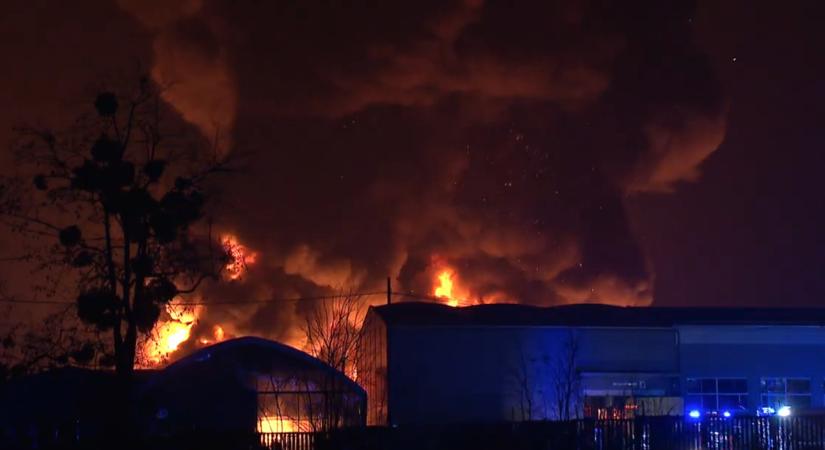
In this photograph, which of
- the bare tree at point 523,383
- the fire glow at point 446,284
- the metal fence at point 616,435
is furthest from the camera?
the fire glow at point 446,284

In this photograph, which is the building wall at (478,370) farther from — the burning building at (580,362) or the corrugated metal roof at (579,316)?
the corrugated metal roof at (579,316)

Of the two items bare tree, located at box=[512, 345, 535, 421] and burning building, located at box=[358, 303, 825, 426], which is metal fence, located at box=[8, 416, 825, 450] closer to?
burning building, located at box=[358, 303, 825, 426]

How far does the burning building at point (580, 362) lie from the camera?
41625mm

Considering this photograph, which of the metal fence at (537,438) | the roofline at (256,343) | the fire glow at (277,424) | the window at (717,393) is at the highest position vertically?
the roofline at (256,343)

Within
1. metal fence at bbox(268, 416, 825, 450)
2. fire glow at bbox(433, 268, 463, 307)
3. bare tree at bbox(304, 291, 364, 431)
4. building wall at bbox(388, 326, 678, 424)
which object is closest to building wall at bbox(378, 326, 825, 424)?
building wall at bbox(388, 326, 678, 424)

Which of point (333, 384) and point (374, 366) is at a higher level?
point (374, 366)

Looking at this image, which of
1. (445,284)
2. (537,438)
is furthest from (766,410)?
(445,284)

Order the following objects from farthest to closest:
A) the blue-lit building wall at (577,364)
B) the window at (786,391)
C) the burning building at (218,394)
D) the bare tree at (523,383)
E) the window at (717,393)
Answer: the window at (786,391), the window at (717,393), the bare tree at (523,383), the blue-lit building wall at (577,364), the burning building at (218,394)

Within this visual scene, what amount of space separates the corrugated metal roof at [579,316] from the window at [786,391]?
220 centimetres

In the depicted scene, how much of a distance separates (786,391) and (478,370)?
11.8 metres

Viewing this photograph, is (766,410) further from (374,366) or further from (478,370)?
(374,366)

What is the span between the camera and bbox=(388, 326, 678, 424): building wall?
41375 mm

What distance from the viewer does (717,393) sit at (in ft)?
146

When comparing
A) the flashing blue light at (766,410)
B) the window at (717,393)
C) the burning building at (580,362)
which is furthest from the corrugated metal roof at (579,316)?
the flashing blue light at (766,410)
